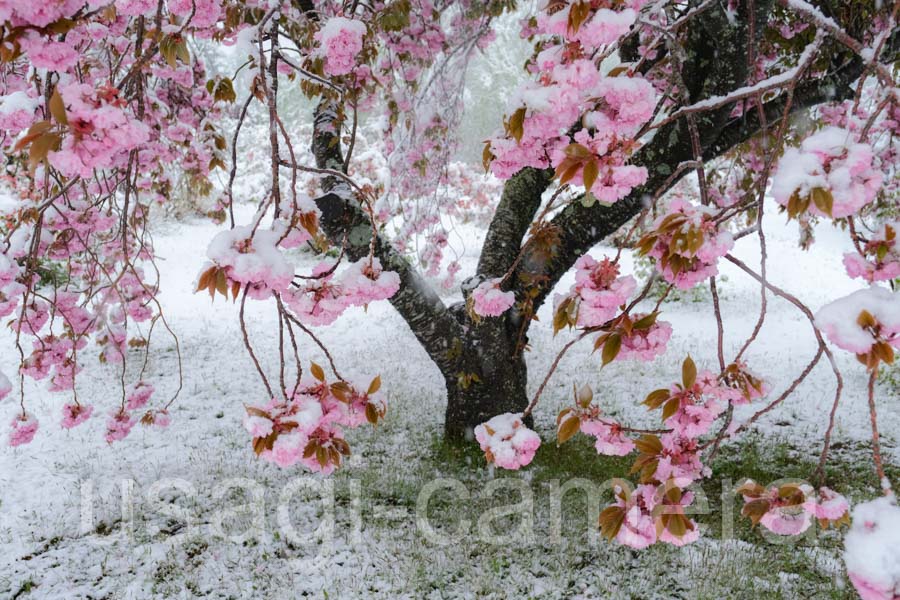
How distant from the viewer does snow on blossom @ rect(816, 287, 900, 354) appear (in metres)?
0.80

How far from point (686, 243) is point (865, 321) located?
0.28 m

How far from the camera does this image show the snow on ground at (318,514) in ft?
8.25

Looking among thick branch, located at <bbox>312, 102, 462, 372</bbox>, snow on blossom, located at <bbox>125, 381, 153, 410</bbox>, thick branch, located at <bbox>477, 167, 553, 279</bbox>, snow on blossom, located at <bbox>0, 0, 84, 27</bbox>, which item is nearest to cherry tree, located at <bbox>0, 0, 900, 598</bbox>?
snow on blossom, located at <bbox>0, 0, 84, 27</bbox>

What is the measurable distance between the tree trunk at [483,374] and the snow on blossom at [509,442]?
1959 mm

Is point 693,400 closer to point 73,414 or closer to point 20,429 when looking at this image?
point 73,414

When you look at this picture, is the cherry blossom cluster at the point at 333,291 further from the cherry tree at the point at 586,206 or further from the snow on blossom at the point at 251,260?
the snow on blossom at the point at 251,260

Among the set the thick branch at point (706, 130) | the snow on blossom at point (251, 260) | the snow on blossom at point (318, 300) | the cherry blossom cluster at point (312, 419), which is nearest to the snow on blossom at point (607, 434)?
the cherry blossom cluster at point (312, 419)

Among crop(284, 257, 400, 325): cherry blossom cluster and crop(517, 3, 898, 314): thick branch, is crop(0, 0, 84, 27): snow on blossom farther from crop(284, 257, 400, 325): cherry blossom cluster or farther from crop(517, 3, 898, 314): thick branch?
crop(517, 3, 898, 314): thick branch

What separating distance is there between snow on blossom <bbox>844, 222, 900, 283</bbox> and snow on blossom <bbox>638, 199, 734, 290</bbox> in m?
0.22

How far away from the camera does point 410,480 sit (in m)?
3.32

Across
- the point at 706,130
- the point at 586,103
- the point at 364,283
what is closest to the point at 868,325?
the point at 586,103

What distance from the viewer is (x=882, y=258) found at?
899mm

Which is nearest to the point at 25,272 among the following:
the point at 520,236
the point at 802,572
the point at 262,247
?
the point at 262,247

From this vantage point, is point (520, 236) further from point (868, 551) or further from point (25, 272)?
point (868, 551)
